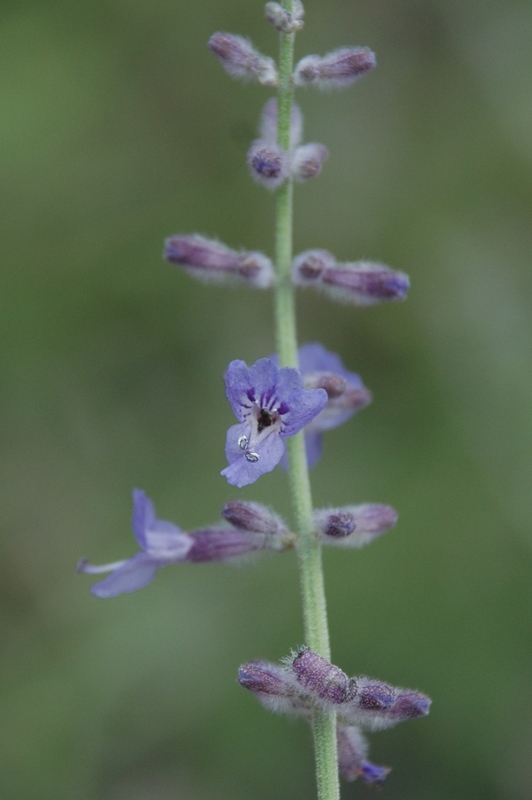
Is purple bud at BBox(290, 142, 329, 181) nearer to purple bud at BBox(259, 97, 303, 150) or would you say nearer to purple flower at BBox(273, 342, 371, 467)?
purple bud at BBox(259, 97, 303, 150)

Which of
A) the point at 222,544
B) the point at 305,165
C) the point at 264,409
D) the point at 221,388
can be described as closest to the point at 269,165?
the point at 305,165

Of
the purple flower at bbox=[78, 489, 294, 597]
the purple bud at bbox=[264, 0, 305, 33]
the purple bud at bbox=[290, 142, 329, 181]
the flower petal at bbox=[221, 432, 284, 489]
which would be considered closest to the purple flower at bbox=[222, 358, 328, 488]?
the flower petal at bbox=[221, 432, 284, 489]

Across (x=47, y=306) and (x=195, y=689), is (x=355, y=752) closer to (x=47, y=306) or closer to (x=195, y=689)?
(x=195, y=689)

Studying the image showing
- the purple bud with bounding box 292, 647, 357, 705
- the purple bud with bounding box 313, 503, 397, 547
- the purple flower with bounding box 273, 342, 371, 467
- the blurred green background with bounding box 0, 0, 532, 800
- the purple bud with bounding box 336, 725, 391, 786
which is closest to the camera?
the purple bud with bounding box 292, 647, 357, 705

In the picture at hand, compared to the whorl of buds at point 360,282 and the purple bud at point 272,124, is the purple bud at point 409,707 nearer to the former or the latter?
the whorl of buds at point 360,282

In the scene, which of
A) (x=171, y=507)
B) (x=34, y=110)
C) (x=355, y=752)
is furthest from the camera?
(x=34, y=110)

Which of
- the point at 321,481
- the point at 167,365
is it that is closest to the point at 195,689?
the point at 321,481

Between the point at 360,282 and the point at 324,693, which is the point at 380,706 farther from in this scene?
the point at 360,282
